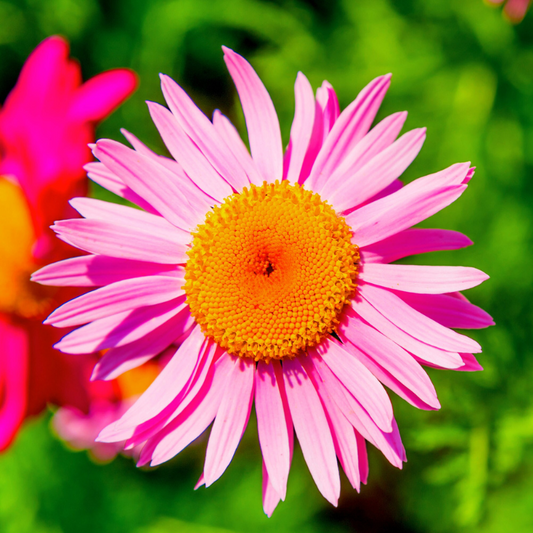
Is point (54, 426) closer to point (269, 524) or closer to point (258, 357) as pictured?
point (269, 524)

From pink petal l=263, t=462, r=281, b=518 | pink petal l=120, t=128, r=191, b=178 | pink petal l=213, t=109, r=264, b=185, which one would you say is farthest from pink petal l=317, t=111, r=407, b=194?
pink petal l=263, t=462, r=281, b=518

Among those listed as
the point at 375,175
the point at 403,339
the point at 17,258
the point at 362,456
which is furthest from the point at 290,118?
the point at 362,456

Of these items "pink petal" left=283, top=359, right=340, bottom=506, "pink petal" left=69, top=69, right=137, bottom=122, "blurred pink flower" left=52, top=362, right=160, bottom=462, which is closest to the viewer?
"pink petal" left=283, top=359, right=340, bottom=506

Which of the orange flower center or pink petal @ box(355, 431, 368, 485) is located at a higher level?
pink petal @ box(355, 431, 368, 485)

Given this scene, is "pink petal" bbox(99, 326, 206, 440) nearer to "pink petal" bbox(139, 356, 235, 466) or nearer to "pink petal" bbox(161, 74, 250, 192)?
"pink petal" bbox(139, 356, 235, 466)

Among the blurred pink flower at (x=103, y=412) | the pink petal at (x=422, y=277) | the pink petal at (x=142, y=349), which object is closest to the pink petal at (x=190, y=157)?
the pink petal at (x=142, y=349)

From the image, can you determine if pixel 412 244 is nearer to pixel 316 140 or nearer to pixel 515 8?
pixel 316 140
